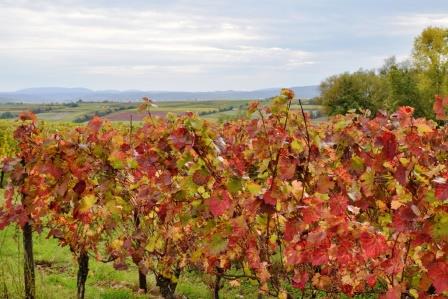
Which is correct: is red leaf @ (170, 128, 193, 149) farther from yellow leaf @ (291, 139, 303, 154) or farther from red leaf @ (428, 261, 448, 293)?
red leaf @ (428, 261, 448, 293)

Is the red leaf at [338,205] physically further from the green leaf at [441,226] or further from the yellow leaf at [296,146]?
the green leaf at [441,226]

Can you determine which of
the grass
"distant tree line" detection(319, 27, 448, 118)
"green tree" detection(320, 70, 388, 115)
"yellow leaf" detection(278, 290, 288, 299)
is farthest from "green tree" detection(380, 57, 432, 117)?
"yellow leaf" detection(278, 290, 288, 299)

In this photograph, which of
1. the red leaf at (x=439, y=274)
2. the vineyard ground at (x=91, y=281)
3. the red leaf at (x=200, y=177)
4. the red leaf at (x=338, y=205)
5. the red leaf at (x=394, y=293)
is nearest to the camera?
the red leaf at (x=439, y=274)

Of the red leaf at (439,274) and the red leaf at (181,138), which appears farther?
the red leaf at (181,138)

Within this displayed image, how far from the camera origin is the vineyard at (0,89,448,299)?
3541 mm

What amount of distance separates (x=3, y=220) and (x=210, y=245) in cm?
417

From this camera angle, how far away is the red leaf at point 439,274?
3067mm

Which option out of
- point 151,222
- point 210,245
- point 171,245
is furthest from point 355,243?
point 171,245

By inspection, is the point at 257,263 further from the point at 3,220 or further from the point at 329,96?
the point at 329,96

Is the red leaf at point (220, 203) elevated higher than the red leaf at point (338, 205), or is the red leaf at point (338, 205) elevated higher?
the red leaf at point (220, 203)

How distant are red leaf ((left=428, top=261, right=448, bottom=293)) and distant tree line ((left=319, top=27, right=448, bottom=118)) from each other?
146 ft

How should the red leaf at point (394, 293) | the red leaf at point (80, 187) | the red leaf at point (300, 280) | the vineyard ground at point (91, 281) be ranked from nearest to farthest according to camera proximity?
the red leaf at point (394, 293) < the red leaf at point (80, 187) < the red leaf at point (300, 280) < the vineyard ground at point (91, 281)

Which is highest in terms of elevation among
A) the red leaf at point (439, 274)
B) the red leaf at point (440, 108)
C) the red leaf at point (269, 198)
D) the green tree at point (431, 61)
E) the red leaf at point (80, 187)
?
the green tree at point (431, 61)

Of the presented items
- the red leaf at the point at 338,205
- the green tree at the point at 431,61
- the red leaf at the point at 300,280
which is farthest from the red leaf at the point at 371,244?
the green tree at the point at 431,61
